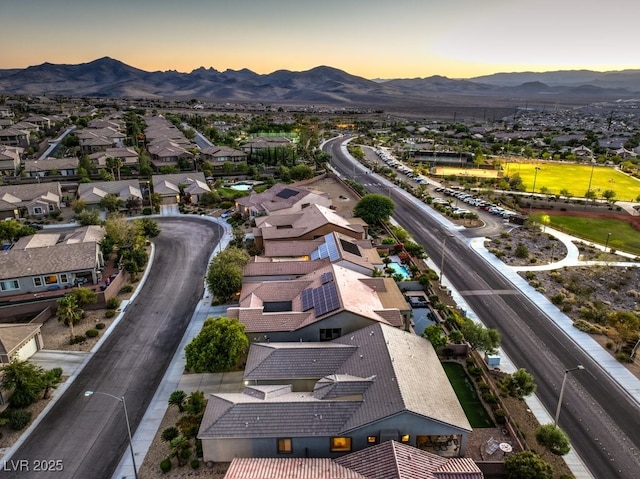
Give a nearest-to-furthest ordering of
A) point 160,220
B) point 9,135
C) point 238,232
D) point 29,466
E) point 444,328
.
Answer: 1. point 29,466
2. point 444,328
3. point 238,232
4. point 160,220
5. point 9,135

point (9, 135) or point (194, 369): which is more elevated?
point (9, 135)

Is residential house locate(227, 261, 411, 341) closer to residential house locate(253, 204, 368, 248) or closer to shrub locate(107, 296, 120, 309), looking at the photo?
residential house locate(253, 204, 368, 248)

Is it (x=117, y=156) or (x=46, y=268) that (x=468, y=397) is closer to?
(x=46, y=268)

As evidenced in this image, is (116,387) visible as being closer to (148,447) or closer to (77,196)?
(148,447)

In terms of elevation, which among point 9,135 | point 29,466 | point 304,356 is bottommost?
point 29,466

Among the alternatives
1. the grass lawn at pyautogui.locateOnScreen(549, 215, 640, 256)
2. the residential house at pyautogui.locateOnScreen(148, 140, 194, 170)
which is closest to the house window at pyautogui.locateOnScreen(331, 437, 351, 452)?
→ the grass lawn at pyautogui.locateOnScreen(549, 215, 640, 256)

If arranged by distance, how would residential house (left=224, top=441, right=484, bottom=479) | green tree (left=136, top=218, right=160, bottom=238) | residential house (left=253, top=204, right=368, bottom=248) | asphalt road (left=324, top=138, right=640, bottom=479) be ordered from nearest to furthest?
residential house (left=224, top=441, right=484, bottom=479) < asphalt road (left=324, top=138, right=640, bottom=479) < residential house (left=253, top=204, right=368, bottom=248) < green tree (left=136, top=218, right=160, bottom=238)

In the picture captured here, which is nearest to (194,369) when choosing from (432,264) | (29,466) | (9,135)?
(29,466)
